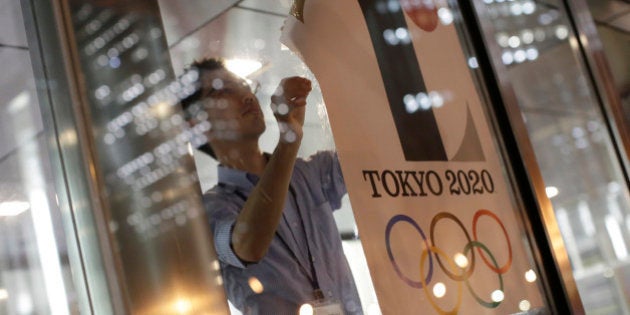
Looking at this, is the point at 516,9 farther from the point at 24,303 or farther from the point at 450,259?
the point at 24,303

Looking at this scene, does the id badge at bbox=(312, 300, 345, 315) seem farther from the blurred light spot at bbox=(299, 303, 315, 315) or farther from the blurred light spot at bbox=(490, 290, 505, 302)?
the blurred light spot at bbox=(490, 290, 505, 302)

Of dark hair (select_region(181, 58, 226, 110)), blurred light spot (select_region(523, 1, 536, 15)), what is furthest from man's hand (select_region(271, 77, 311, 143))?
blurred light spot (select_region(523, 1, 536, 15))

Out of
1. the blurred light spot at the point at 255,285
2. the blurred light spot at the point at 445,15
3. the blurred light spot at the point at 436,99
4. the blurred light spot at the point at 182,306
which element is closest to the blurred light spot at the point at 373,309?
the blurred light spot at the point at 255,285

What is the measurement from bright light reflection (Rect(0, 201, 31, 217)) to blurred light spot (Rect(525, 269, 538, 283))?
48.5 inches

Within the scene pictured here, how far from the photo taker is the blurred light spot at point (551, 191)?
218cm

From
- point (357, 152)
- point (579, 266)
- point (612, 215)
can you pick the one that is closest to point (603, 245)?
point (612, 215)

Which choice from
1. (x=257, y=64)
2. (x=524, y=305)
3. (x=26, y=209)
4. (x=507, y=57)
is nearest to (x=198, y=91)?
(x=257, y=64)

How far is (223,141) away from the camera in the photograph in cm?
135

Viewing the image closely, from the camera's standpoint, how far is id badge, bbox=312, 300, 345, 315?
137 cm

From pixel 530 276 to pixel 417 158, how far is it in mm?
472

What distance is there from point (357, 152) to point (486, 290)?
45 centimetres

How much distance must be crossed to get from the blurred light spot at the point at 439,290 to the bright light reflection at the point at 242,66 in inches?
22.5

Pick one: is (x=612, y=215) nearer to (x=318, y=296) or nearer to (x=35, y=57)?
(x=318, y=296)

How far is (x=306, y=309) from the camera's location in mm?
1354
